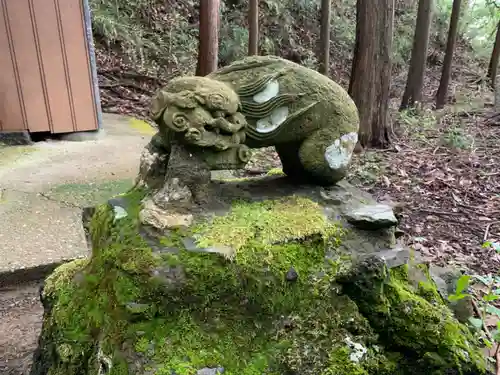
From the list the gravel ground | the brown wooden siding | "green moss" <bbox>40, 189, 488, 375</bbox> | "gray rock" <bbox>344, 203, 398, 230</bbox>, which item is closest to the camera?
"green moss" <bbox>40, 189, 488, 375</bbox>

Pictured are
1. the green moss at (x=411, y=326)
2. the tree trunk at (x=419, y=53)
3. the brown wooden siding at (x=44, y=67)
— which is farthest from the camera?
the tree trunk at (x=419, y=53)

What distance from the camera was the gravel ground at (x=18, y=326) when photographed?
3.09 metres

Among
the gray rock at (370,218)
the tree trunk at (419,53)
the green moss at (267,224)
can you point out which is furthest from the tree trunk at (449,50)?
the green moss at (267,224)

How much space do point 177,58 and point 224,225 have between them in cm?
1026

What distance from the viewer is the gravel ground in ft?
10.2

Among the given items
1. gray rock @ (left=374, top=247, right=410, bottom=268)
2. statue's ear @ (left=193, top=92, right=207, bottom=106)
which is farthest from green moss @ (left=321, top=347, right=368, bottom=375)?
statue's ear @ (left=193, top=92, right=207, bottom=106)

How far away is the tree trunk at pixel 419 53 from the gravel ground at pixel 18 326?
28.3 ft

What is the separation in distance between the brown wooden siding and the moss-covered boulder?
4.58 meters

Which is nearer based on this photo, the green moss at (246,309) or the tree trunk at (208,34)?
the green moss at (246,309)

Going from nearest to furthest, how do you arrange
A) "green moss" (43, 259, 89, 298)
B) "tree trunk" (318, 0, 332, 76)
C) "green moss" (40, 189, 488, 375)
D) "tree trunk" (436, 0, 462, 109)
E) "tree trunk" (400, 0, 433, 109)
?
"green moss" (40, 189, 488, 375), "green moss" (43, 259, 89, 298), "tree trunk" (400, 0, 433, 109), "tree trunk" (436, 0, 462, 109), "tree trunk" (318, 0, 332, 76)

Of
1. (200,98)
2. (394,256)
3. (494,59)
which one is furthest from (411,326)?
(494,59)

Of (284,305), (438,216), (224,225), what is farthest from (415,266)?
(438,216)

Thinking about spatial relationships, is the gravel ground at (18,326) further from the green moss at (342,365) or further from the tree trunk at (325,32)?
the tree trunk at (325,32)

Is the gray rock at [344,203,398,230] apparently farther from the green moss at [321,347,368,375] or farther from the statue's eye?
the statue's eye
